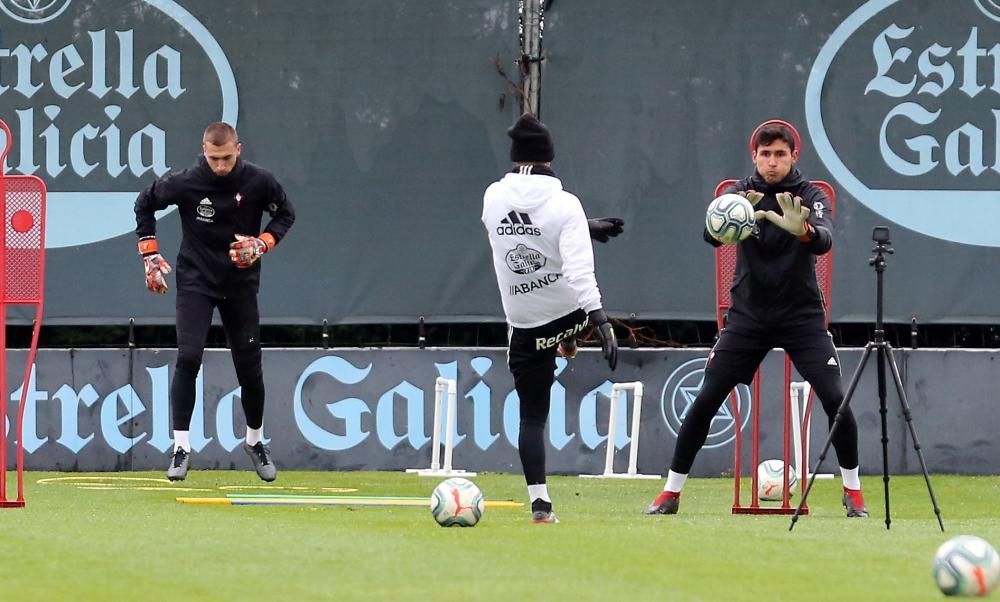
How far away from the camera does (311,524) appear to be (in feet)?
26.5

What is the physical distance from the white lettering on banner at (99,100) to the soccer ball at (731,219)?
5.66 metres

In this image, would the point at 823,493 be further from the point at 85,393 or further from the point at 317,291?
the point at 85,393

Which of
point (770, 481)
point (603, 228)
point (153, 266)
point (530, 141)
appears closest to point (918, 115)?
point (770, 481)

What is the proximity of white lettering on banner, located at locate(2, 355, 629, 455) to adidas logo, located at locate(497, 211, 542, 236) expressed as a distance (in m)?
4.43

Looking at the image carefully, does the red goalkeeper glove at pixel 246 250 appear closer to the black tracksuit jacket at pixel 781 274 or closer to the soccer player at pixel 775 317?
the soccer player at pixel 775 317

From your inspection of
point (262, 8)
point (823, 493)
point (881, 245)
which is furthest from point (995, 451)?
point (262, 8)

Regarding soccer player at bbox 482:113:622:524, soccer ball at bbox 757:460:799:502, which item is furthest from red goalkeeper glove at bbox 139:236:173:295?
soccer ball at bbox 757:460:799:502

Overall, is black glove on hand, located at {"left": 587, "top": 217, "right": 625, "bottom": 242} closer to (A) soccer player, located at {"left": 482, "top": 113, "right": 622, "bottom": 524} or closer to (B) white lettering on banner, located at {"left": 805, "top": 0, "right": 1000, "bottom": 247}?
(A) soccer player, located at {"left": 482, "top": 113, "right": 622, "bottom": 524}

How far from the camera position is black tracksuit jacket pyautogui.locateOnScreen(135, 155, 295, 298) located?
10523mm

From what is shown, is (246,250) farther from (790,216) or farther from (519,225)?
(790,216)

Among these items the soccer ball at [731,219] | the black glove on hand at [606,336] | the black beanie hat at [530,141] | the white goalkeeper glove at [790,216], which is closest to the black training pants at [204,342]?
the black beanie hat at [530,141]

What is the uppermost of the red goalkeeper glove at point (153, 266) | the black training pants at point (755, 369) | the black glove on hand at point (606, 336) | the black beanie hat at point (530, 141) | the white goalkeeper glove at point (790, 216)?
the black beanie hat at point (530, 141)

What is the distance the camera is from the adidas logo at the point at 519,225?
8.45 metres

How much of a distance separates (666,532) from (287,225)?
13.1 feet
